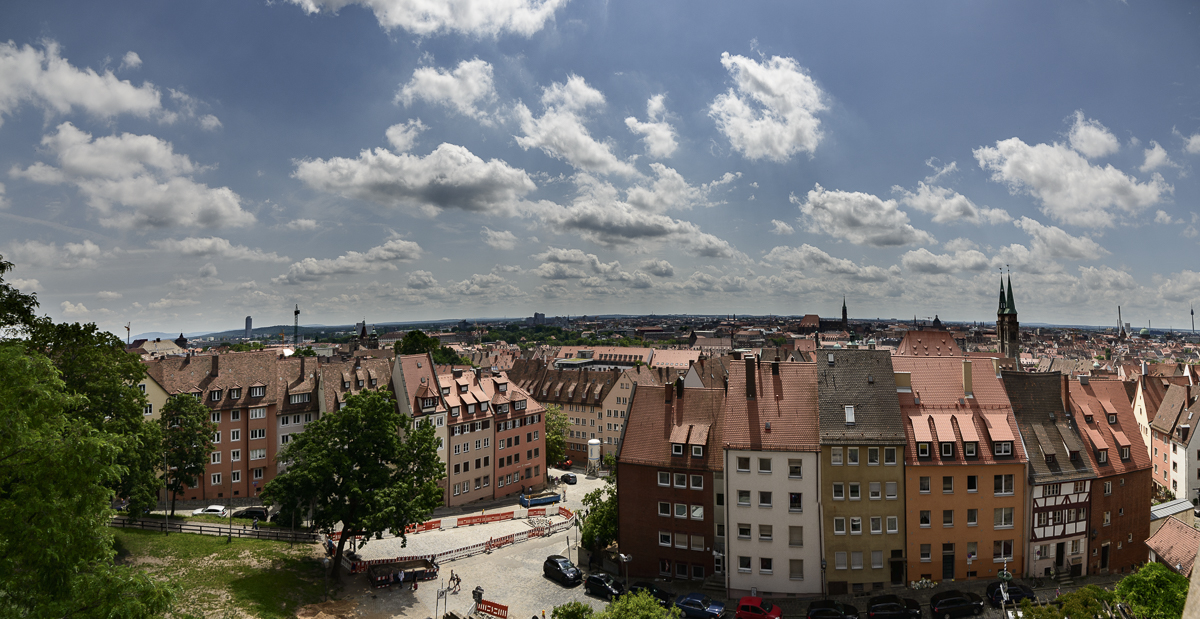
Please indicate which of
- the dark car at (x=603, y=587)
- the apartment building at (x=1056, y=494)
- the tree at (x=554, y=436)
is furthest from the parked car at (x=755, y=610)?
the tree at (x=554, y=436)

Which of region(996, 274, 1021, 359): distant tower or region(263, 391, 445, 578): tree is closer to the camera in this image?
region(263, 391, 445, 578): tree

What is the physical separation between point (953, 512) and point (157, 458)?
199 feet

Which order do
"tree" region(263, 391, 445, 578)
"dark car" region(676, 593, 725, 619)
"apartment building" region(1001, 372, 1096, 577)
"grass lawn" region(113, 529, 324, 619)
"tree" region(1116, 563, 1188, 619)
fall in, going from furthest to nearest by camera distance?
"apartment building" region(1001, 372, 1096, 577)
"tree" region(263, 391, 445, 578)
"dark car" region(676, 593, 725, 619)
"grass lawn" region(113, 529, 324, 619)
"tree" region(1116, 563, 1188, 619)

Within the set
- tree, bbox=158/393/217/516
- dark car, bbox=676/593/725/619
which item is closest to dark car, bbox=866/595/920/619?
dark car, bbox=676/593/725/619

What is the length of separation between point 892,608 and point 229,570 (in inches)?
1731

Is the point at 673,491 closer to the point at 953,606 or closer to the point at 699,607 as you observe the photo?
the point at 699,607

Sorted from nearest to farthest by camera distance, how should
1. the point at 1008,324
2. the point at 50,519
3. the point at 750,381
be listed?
the point at 50,519, the point at 750,381, the point at 1008,324

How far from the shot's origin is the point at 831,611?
38188 mm

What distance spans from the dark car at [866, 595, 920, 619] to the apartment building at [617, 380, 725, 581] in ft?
34.2

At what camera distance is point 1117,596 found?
31.8 metres

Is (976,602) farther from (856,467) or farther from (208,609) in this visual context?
(208,609)

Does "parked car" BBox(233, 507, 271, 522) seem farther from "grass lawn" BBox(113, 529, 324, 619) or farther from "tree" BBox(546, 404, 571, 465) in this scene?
"tree" BBox(546, 404, 571, 465)

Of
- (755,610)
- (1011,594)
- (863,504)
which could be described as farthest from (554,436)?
(1011,594)

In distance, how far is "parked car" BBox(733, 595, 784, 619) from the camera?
38.4 meters
